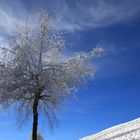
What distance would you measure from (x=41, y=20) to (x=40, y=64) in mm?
4441

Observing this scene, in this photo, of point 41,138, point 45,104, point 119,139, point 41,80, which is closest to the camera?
point 119,139

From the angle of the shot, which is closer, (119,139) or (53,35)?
(119,139)

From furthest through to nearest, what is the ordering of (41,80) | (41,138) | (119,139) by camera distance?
(41,138)
(41,80)
(119,139)

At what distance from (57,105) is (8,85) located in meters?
4.19

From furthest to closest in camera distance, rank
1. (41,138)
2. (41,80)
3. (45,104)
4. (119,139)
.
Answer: (41,138) → (45,104) → (41,80) → (119,139)

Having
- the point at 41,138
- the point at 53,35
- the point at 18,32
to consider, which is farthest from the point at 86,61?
the point at 41,138

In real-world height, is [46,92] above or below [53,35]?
below

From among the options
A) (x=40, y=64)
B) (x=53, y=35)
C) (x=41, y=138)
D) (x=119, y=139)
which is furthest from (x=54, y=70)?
(x=41, y=138)

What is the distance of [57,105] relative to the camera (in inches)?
1172

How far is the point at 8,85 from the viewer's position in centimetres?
2852

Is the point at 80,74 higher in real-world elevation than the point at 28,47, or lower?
lower

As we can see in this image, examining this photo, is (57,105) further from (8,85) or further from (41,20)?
Result: (41,20)

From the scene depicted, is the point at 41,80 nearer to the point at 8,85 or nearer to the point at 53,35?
the point at 8,85

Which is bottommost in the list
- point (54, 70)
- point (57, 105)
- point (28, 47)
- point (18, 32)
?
point (57, 105)
